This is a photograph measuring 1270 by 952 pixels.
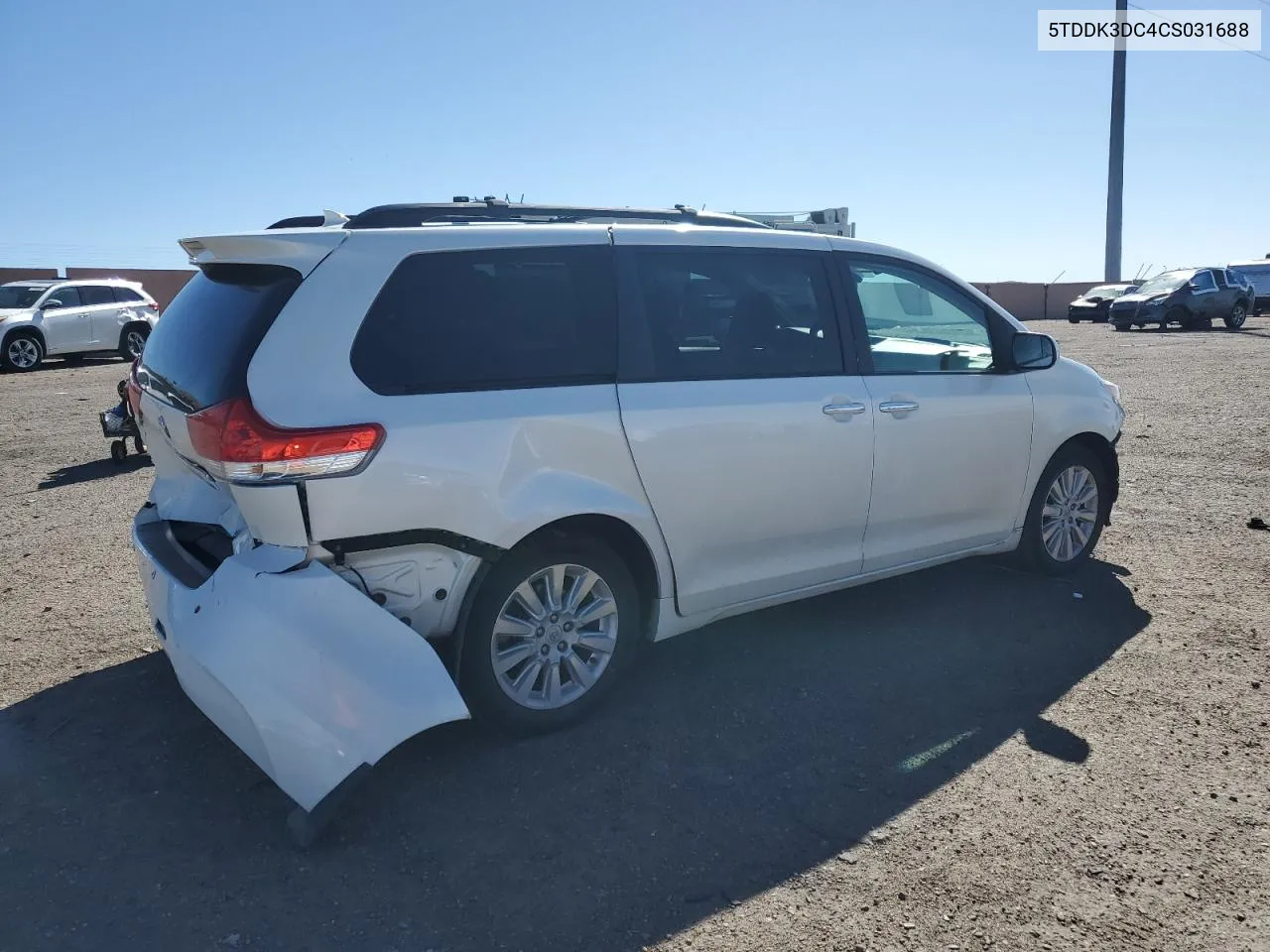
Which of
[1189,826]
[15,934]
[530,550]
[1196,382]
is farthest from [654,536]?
[1196,382]

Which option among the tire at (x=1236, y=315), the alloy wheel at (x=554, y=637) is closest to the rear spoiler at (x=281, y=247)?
the alloy wheel at (x=554, y=637)

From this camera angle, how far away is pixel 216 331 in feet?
12.3

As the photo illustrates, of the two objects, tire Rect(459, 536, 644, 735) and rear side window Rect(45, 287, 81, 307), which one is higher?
rear side window Rect(45, 287, 81, 307)

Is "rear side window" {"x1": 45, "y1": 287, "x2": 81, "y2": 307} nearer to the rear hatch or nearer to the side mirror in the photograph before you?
the rear hatch

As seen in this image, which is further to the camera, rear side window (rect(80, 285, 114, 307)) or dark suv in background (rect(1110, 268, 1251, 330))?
dark suv in background (rect(1110, 268, 1251, 330))

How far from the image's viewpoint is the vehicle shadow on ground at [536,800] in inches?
118

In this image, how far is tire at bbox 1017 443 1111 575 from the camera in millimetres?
5656

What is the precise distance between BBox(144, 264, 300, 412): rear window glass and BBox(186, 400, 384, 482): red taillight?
0.10 metres

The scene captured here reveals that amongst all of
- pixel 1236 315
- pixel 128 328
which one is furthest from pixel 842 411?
pixel 1236 315

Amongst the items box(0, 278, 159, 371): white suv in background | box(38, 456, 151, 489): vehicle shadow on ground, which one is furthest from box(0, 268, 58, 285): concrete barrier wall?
box(38, 456, 151, 489): vehicle shadow on ground

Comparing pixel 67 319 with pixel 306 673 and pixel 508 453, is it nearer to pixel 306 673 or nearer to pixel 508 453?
pixel 508 453

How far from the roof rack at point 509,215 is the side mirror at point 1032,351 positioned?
1.53 meters

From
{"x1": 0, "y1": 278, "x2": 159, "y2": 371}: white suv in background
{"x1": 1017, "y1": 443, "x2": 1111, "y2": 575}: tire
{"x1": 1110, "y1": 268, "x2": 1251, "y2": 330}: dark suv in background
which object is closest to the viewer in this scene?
{"x1": 1017, "y1": 443, "x2": 1111, "y2": 575}: tire

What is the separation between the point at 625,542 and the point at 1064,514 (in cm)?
293
